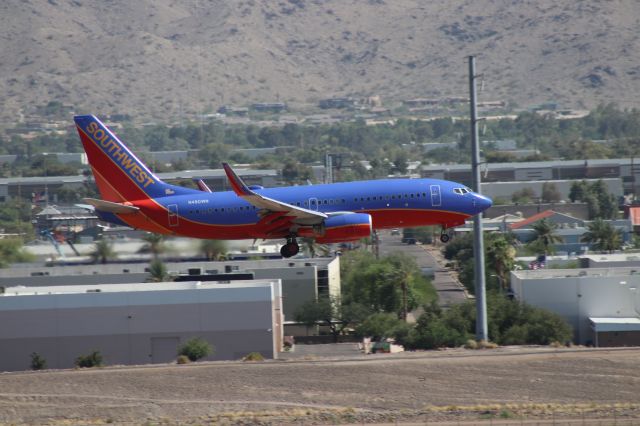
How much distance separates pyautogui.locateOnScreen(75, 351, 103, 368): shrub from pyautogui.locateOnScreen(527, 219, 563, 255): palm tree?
6195cm

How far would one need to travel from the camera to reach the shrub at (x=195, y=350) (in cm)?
7715

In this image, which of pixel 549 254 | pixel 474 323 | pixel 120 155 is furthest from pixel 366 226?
pixel 549 254

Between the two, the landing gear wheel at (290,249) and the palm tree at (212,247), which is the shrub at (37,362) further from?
the landing gear wheel at (290,249)

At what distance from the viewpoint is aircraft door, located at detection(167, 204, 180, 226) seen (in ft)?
229

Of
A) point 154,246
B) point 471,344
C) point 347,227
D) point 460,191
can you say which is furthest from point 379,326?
point 347,227

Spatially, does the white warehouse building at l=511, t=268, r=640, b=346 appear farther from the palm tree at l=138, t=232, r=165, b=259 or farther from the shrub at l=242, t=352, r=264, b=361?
the palm tree at l=138, t=232, r=165, b=259

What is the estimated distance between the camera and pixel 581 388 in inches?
2456

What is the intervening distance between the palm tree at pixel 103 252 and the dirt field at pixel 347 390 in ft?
62.2

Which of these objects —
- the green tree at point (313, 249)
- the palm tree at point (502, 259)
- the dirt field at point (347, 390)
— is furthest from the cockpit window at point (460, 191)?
the green tree at point (313, 249)

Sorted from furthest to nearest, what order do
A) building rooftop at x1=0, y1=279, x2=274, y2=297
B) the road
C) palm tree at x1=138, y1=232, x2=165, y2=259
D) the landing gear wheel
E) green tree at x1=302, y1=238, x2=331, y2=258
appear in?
1. green tree at x1=302, y1=238, x2=331, y2=258
2. the road
3. building rooftop at x1=0, y1=279, x2=274, y2=297
4. palm tree at x1=138, y1=232, x2=165, y2=259
5. the landing gear wheel

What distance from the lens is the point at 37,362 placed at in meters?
79.9

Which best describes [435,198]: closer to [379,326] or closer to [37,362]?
[379,326]

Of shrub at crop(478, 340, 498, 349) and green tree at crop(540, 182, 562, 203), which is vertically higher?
green tree at crop(540, 182, 562, 203)

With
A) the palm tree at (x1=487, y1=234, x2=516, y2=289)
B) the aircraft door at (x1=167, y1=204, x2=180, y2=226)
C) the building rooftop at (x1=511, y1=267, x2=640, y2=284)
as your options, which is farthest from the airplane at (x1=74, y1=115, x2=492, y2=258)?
the palm tree at (x1=487, y1=234, x2=516, y2=289)
